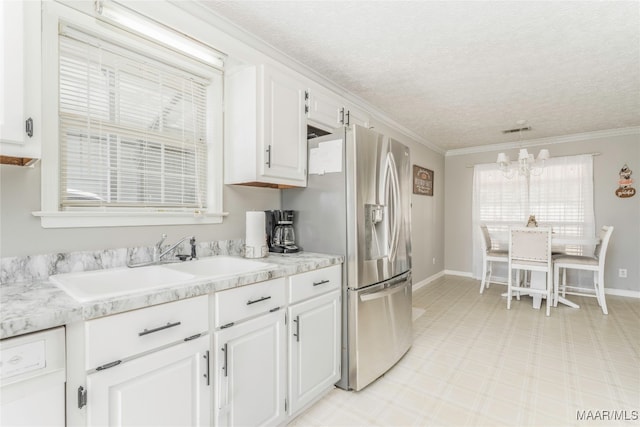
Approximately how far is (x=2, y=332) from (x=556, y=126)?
5.59m

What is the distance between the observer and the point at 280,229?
7.59 feet

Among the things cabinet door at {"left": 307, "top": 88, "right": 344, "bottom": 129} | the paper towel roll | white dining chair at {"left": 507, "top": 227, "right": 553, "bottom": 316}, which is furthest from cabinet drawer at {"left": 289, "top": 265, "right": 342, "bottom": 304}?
white dining chair at {"left": 507, "top": 227, "right": 553, "bottom": 316}

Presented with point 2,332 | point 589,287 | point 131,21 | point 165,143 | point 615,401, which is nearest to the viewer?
point 2,332

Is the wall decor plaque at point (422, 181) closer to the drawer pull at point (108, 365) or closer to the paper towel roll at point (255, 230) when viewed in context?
the paper towel roll at point (255, 230)

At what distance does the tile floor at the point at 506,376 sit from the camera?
185 centimetres

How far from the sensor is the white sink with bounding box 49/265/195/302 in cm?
129

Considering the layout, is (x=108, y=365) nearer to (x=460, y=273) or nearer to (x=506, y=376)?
(x=506, y=376)

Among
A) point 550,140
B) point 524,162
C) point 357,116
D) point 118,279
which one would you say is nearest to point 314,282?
point 118,279

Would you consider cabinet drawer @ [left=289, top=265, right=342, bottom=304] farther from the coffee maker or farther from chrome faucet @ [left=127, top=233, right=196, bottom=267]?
chrome faucet @ [left=127, top=233, right=196, bottom=267]

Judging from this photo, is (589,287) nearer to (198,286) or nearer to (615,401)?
(615,401)

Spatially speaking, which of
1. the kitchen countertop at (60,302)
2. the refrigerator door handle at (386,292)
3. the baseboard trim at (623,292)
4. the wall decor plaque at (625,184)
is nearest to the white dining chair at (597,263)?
the baseboard trim at (623,292)

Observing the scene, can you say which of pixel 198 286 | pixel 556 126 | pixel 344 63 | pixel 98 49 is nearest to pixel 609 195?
pixel 556 126

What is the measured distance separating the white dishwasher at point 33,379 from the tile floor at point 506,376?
128cm

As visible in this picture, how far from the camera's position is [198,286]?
1254 millimetres
